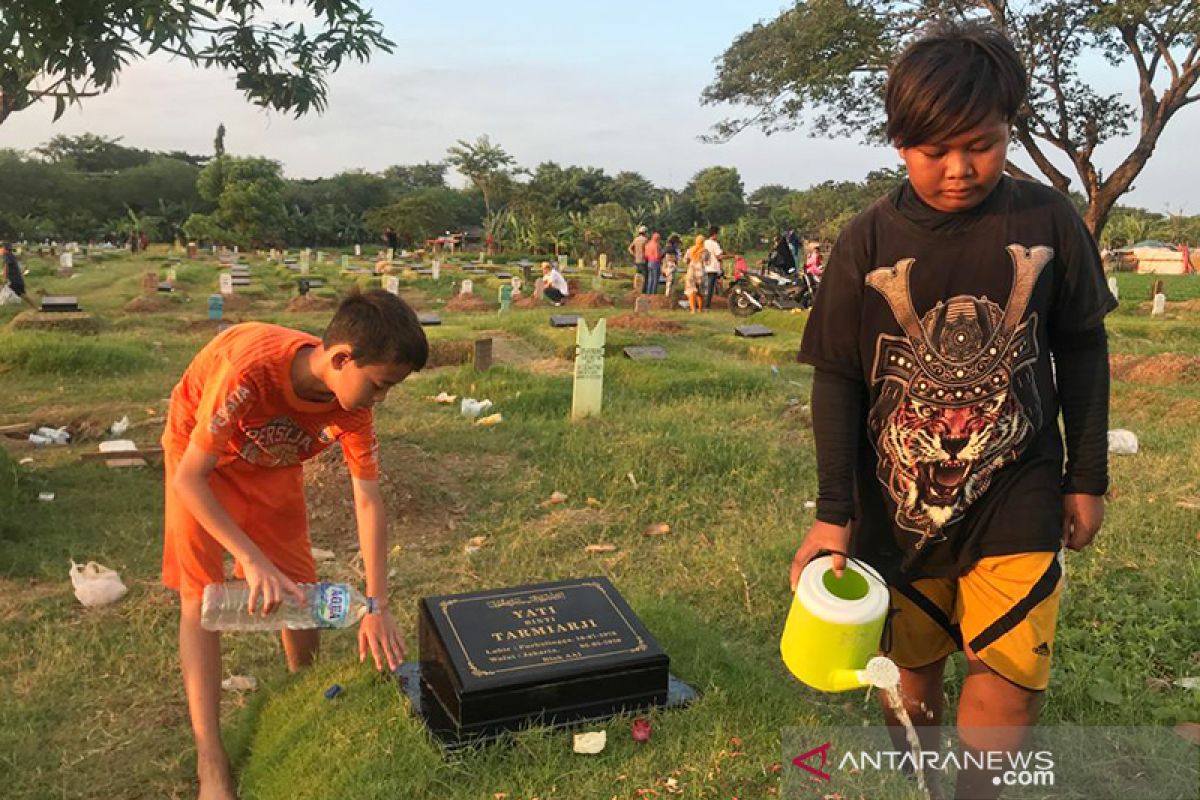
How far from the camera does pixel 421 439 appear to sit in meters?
7.02

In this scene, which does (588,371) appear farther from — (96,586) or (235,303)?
(235,303)

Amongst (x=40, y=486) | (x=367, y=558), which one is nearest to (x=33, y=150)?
(x=40, y=486)

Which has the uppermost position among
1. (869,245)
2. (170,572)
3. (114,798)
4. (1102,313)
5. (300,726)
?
(869,245)

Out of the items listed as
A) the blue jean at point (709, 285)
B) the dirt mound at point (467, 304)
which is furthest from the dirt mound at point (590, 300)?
the blue jean at point (709, 285)

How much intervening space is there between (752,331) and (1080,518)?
11680 mm

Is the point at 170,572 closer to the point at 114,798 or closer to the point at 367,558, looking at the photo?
the point at 367,558

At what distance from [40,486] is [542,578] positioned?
12.0 ft

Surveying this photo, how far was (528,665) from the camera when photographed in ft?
8.71

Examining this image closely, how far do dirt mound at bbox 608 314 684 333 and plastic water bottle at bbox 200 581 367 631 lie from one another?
11.1 meters

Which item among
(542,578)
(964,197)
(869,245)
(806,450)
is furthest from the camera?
(806,450)

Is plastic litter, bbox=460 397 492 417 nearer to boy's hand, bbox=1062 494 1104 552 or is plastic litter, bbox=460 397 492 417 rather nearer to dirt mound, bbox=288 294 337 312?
boy's hand, bbox=1062 494 1104 552

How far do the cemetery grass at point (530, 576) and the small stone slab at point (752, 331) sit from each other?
391 cm

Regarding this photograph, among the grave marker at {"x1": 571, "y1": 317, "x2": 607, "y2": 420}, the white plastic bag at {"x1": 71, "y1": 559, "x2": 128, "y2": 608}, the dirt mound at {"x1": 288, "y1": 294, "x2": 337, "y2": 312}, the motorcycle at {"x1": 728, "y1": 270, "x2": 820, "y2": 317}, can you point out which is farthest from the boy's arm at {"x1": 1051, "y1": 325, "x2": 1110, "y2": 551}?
the dirt mound at {"x1": 288, "y1": 294, "x2": 337, "y2": 312}

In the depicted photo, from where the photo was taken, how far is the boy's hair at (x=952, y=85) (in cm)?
180
